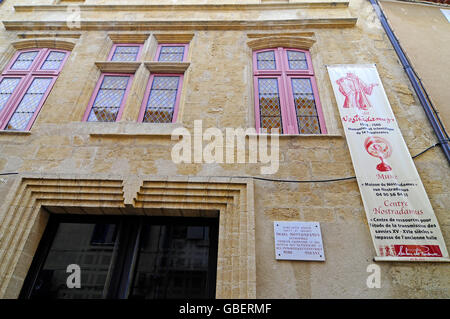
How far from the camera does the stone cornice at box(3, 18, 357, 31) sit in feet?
16.0

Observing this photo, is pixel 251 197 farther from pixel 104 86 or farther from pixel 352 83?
pixel 104 86

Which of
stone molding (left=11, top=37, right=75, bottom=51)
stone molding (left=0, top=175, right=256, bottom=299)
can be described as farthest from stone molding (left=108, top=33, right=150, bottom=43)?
stone molding (left=0, top=175, right=256, bottom=299)

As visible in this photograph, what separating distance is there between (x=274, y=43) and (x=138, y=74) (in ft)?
8.30

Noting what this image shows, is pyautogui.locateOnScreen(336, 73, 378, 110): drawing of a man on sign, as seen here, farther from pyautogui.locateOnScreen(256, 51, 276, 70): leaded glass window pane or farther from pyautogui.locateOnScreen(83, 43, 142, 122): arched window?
pyautogui.locateOnScreen(83, 43, 142, 122): arched window

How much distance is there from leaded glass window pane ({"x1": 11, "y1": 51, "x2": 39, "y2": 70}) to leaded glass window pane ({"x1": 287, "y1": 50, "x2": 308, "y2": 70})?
476 centimetres

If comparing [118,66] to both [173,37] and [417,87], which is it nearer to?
[173,37]

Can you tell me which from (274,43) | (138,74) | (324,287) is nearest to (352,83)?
(274,43)

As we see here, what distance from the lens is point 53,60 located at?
15.8ft

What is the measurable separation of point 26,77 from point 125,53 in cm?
172

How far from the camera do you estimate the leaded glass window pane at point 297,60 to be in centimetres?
457

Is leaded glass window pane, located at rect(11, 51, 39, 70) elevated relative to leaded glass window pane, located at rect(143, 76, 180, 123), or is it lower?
elevated

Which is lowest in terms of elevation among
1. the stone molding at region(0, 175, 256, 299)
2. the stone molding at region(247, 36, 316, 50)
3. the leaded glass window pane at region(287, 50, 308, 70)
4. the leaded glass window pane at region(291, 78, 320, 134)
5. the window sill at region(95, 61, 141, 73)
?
the stone molding at region(0, 175, 256, 299)

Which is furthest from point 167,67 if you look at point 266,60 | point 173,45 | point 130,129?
point 266,60

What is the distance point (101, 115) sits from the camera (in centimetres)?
400
